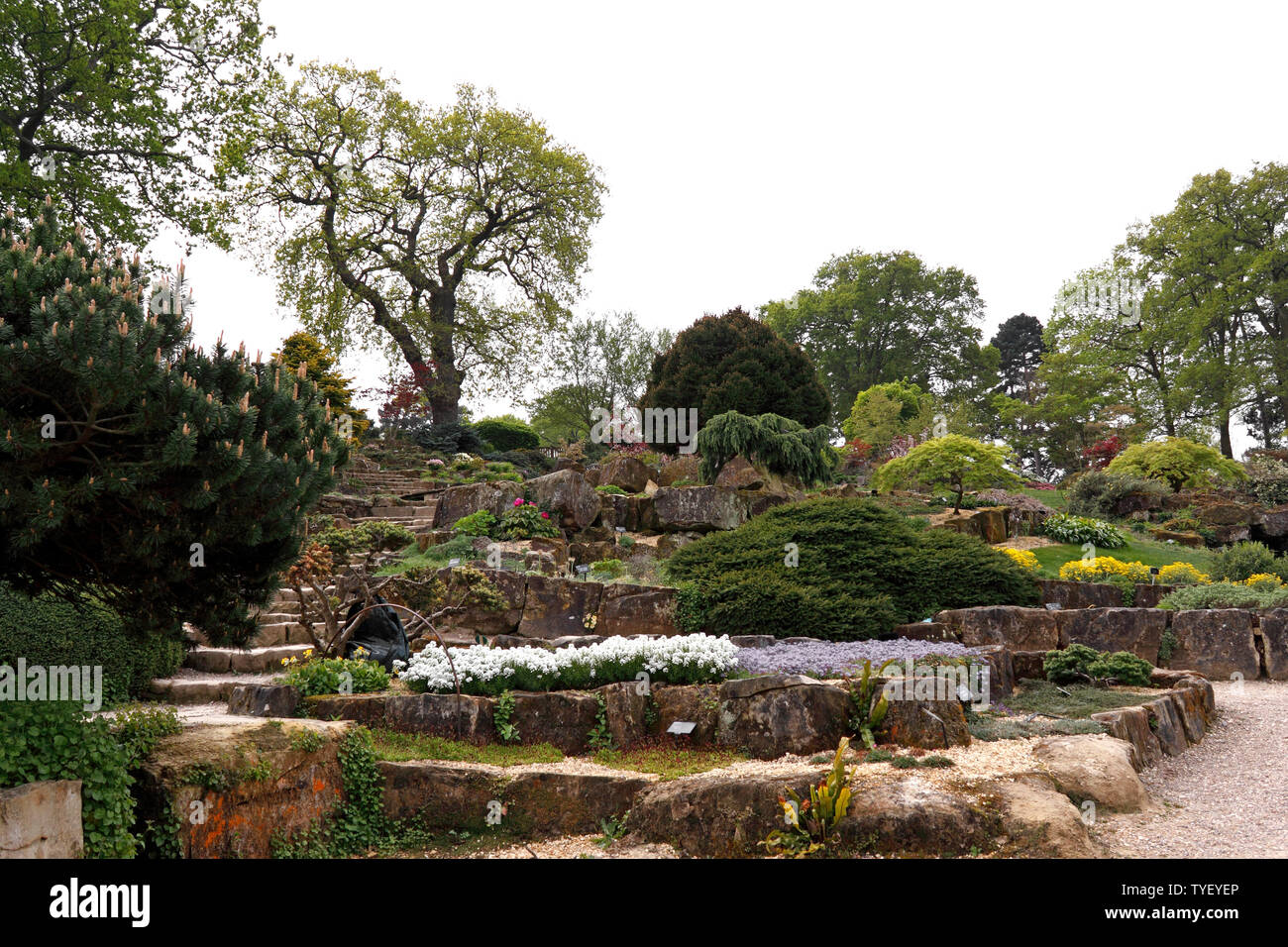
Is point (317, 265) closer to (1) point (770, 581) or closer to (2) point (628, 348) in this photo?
(2) point (628, 348)

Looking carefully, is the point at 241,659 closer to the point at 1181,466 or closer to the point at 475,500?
the point at 475,500

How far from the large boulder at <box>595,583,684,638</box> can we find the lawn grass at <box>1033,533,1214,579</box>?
7.90 meters

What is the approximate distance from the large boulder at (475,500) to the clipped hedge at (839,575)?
5040 millimetres

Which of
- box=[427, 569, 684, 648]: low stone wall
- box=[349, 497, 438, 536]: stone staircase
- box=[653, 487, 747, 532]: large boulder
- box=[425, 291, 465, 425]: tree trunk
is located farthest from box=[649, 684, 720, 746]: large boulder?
box=[425, 291, 465, 425]: tree trunk

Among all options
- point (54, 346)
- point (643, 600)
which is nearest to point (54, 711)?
point (54, 346)

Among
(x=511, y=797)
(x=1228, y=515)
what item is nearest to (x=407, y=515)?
(x=511, y=797)

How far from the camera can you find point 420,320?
29.2 meters

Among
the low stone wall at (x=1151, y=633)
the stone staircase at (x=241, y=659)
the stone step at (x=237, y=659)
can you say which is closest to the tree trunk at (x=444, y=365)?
the stone staircase at (x=241, y=659)

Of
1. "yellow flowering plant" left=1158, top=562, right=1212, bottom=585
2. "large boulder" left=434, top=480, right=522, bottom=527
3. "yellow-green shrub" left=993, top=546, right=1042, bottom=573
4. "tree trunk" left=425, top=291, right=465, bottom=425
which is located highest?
"tree trunk" left=425, top=291, right=465, bottom=425

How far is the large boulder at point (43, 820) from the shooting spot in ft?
13.9

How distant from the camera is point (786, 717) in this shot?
6.98m

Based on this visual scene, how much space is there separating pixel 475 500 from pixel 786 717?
10.7 meters

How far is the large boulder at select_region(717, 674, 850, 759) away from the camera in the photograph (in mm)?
6918

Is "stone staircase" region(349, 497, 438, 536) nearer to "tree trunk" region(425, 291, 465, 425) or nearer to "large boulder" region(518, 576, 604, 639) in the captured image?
"large boulder" region(518, 576, 604, 639)
